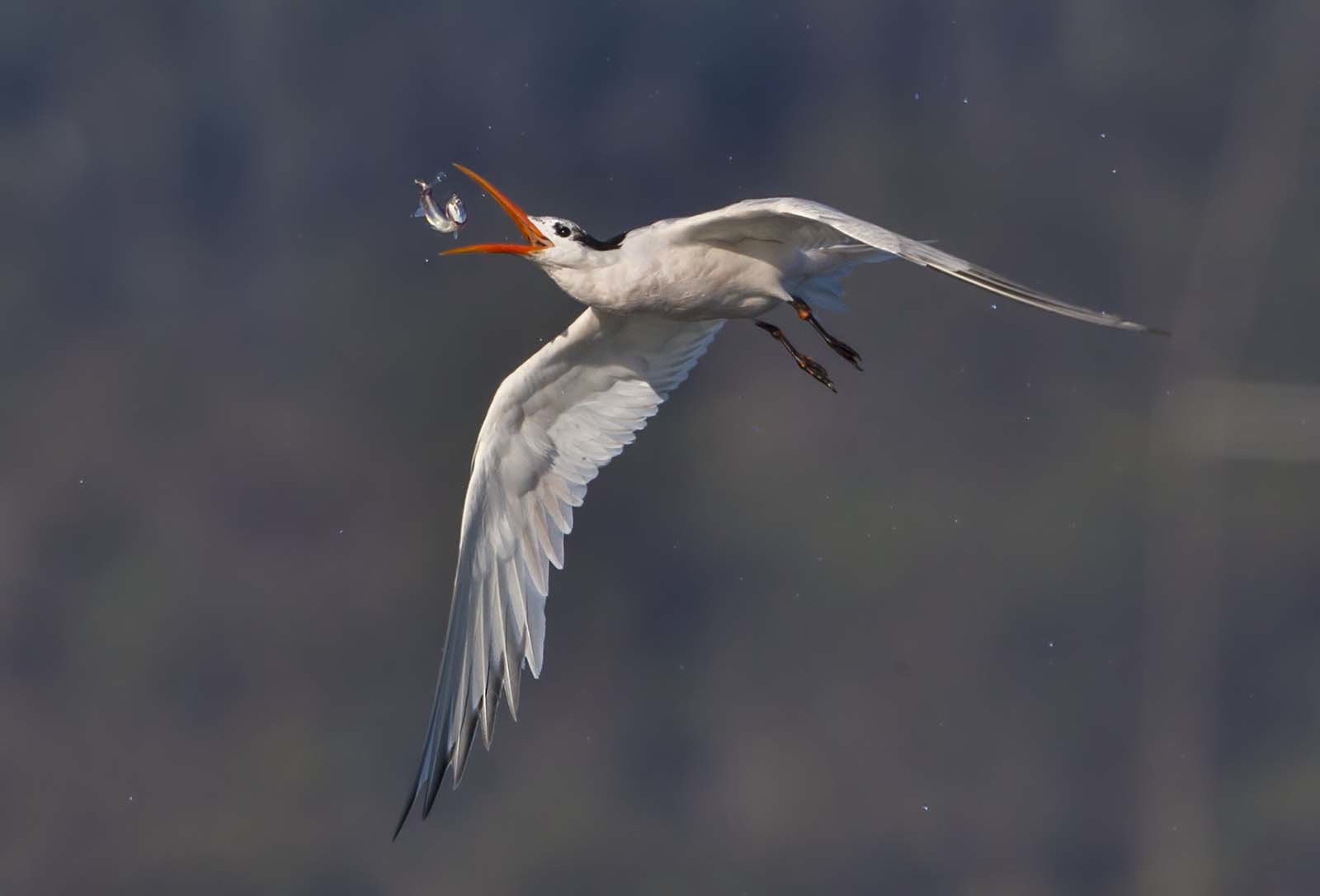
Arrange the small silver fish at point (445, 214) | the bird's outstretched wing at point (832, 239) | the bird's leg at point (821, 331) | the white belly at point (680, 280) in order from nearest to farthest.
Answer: the bird's outstretched wing at point (832, 239) → the white belly at point (680, 280) → the bird's leg at point (821, 331) → the small silver fish at point (445, 214)

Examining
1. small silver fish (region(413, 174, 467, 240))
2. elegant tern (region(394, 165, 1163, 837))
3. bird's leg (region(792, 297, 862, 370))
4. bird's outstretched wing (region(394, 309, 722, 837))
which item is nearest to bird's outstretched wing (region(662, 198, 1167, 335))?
elegant tern (region(394, 165, 1163, 837))

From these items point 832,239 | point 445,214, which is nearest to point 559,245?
point 445,214

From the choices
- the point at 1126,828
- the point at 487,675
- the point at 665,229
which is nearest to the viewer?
the point at 665,229

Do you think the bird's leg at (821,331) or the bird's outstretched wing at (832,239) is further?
the bird's leg at (821,331)

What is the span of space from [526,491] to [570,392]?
314 mm

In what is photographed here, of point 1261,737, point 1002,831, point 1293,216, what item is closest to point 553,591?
point 1002,831

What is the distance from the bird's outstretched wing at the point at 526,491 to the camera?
15.8 ft

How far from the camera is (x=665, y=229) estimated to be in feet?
14.4

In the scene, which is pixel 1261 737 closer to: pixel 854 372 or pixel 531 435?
pixel 854 372

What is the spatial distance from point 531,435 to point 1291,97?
17.0ft

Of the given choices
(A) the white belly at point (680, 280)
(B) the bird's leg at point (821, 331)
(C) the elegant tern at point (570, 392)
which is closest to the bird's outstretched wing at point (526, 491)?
(C) the elegant tern at point (570, 392)

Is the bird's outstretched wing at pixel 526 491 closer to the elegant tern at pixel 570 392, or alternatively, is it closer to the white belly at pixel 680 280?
the elegant tern at pixel 570 392

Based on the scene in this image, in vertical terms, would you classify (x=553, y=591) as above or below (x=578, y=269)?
below

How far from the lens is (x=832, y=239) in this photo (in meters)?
4.51
